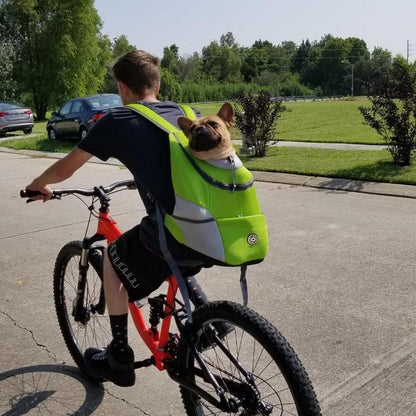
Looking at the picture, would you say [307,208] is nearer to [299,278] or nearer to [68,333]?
[299,278]

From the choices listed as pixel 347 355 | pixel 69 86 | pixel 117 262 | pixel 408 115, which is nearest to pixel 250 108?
pixel 408 115

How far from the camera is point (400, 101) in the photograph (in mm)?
9812

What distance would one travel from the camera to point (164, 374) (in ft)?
11.1

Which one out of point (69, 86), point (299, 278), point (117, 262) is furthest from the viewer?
point (69, 86)

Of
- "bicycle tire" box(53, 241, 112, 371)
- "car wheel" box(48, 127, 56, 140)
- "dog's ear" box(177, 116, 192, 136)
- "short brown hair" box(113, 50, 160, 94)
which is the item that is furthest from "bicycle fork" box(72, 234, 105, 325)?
"car wheel" box(48, 127, 56, 140)

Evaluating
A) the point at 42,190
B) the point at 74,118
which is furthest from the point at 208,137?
the point at 74,118

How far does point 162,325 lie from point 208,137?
989mm

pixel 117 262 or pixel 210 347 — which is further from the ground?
pixel 117 262

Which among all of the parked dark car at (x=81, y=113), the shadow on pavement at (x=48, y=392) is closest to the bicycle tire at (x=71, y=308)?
the shadow on pavement at (x=48, y=392)

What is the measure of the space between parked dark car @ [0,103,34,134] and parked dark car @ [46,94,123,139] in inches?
220

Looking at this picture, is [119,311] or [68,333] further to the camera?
[68,333]

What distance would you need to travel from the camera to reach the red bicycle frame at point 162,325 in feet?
8.58

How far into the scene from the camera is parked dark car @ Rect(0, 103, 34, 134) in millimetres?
23453

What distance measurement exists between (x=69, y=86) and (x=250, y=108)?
32.2 m
